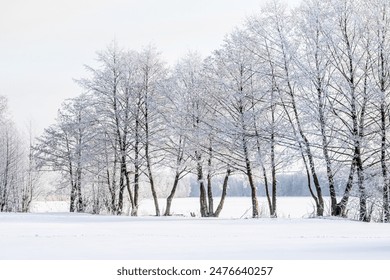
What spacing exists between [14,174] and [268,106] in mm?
25506

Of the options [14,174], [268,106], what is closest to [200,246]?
[268,106]

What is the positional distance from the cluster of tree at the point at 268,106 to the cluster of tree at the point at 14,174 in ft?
36.8

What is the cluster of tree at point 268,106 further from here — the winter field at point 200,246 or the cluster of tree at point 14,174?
the cluster of tree at point 14,174

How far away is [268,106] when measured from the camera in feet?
69.2

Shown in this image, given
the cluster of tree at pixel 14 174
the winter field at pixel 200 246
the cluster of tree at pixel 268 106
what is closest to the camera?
the winter field at pixel 200 246

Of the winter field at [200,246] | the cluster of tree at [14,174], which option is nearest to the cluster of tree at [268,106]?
the winter field at [200,246]

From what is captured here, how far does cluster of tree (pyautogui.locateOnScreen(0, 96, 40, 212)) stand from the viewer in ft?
→ 124

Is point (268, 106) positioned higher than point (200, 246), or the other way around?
point (268, 106)

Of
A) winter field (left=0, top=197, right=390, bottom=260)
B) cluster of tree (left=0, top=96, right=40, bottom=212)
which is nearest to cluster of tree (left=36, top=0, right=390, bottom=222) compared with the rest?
winter field (left=0, top=197, right=390, bottom=260)

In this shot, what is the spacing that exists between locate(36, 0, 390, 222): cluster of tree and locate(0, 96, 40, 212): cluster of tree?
1123 centimetres

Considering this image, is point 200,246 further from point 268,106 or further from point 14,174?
point 14,174

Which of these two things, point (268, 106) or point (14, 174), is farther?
point (14, 174)

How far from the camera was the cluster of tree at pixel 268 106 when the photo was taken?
17.3 m

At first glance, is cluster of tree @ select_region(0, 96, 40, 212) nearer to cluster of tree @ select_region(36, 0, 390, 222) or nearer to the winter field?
cluster of tree @ select_region(36, 0, 390, 222)
